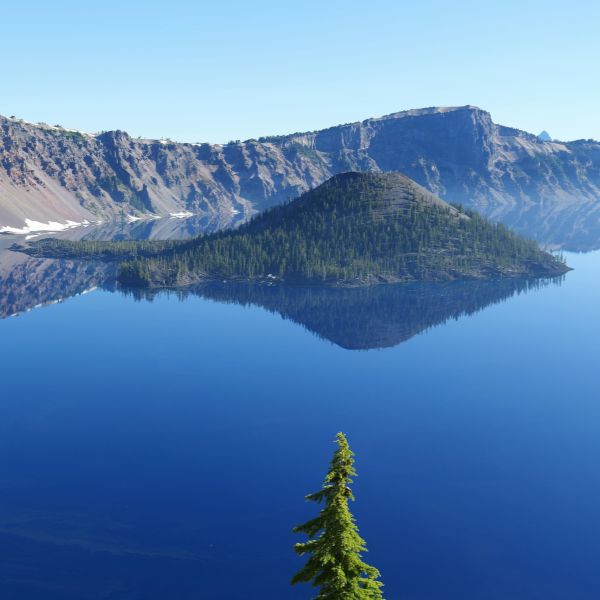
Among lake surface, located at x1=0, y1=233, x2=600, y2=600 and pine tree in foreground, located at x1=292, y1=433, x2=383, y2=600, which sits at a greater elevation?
lake surface, located at x1=0, y1=233, x2=600, y2=600

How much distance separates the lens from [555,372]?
16750 cm

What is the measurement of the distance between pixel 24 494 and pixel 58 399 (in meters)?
45.8

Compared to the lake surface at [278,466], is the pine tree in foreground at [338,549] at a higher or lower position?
lower

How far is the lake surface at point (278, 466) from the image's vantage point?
256 ft

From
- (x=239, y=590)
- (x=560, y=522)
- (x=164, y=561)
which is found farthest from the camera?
(x=560, y=522)

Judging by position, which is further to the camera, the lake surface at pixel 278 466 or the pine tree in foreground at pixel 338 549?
the lake surface at pixel 278 466

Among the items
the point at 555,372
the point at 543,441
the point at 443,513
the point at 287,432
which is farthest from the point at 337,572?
the point at 555,372

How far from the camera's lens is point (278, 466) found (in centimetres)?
10625

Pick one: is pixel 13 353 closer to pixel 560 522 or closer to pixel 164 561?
pixel 164 561

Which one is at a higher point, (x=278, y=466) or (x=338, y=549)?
(x=278, y=466)

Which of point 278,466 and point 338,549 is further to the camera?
point 278,466

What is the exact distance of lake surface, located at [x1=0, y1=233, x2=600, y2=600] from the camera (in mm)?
77938

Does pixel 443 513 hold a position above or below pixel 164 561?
above

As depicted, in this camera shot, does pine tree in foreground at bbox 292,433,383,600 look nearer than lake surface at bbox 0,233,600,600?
Yes
